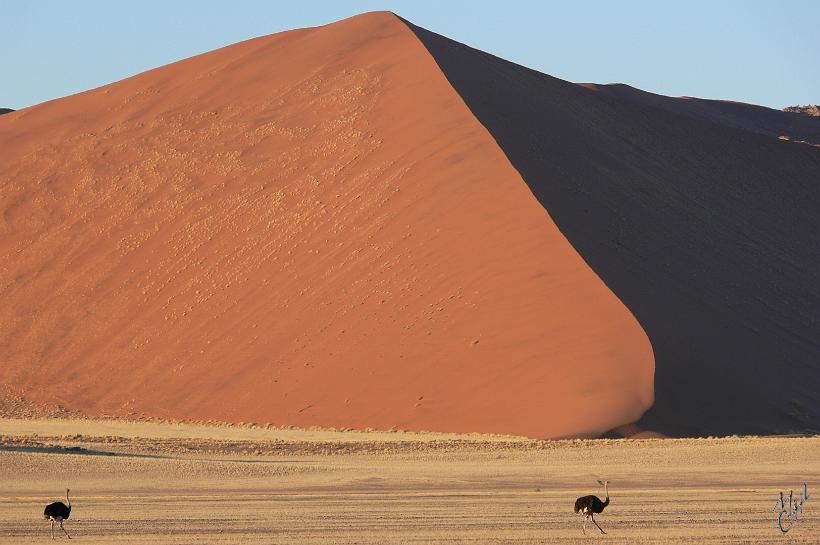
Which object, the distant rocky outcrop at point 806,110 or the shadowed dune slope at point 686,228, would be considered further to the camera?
the distant rocky outcrop at point 806,110

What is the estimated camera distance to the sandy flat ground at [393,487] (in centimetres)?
1505

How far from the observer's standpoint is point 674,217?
39.4m

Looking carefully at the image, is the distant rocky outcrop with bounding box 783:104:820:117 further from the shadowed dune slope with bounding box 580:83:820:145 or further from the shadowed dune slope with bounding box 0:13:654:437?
the shadowed dune slope with bounding box 0:13:654:437

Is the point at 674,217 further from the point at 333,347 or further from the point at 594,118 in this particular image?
the point at 333,347

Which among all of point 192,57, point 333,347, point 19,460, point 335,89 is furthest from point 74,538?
point 192,57

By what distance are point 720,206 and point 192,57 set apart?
19.3 meters

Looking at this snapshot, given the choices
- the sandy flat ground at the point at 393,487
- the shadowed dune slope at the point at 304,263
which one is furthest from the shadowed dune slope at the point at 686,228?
the sandy flat ground at the point at 393,487

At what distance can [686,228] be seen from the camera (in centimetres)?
3884

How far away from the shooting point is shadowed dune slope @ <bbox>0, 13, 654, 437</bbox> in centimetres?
2920

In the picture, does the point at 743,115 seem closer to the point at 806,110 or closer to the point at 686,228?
the point at 806,110

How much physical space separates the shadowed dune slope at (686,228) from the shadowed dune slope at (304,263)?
0.96 meters

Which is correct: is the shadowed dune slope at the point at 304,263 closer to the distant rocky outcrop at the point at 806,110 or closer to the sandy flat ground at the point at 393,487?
the sandy flat ground at the point at 393,487

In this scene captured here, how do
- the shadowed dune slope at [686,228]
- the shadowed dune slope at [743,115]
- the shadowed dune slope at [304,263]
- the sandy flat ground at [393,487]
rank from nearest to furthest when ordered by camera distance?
the sandy flat ground at [393,487] < the shadowed dune slope at [686,228] < the shadowed dune slope at [304,263] < the shadowed dune slope at [743,115]

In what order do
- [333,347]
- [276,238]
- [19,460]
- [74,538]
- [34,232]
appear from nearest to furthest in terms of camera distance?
[74,538] < [19,460] < [333,347] < [276,238] < [34,232]
